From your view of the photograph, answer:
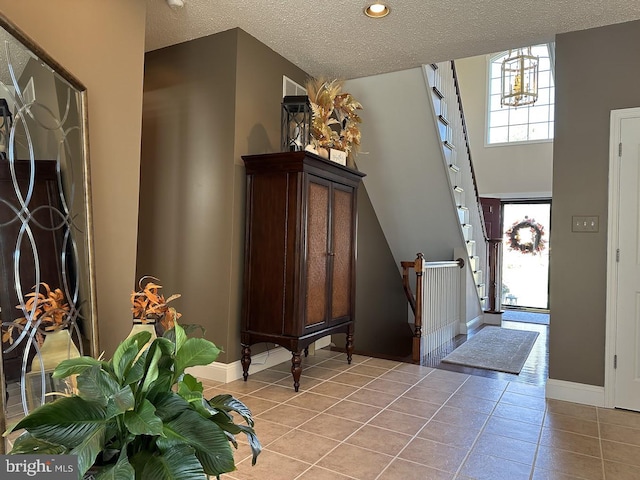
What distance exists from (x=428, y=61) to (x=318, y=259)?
203cm

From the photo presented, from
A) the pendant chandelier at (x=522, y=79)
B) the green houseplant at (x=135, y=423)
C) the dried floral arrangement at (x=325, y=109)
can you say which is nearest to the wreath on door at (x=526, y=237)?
the pendant chandelier at (x=522, y=79)

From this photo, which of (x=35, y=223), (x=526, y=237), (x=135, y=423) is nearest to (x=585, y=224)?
(x=135, y=423)

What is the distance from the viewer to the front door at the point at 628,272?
292cm

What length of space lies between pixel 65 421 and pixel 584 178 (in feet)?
11.2

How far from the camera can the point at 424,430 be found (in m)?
2.48

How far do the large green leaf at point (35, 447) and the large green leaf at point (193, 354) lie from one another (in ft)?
0.77

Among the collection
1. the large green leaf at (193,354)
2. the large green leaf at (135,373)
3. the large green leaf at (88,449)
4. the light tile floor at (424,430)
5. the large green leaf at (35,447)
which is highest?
the large green leaf at (193,354)

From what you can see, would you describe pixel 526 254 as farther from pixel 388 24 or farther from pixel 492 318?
pixel 388 24

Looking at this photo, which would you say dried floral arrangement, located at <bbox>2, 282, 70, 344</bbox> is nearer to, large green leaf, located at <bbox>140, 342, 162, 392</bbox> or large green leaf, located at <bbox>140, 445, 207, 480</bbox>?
large green leaf, located at <bbox>140, 342, 162, 392</bbox>

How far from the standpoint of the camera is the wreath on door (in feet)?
27.2

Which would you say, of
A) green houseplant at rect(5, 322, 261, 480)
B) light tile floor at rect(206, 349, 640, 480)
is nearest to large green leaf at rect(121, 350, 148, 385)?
green houseplant at rect(5, 322, 261, 480)

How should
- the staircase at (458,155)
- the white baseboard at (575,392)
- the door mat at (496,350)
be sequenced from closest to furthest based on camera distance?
the white baseboard at (575,392) < the door mat at (496,350) < the staircase at (458,155)

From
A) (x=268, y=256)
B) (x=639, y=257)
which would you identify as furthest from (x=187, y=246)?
(x=639, y=257)

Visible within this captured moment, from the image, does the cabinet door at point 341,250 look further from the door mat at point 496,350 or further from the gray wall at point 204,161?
the door mat at point 496,350
